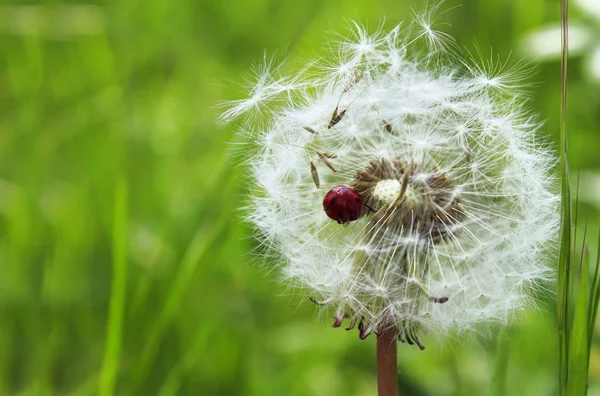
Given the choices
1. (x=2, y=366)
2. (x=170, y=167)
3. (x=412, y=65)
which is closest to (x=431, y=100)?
(x=412, y=65)

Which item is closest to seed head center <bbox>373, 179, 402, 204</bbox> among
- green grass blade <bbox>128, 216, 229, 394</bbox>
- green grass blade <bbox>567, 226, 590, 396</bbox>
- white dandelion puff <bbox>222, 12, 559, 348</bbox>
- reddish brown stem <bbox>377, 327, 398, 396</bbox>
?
white dandelion puff <bbox>222, 12, 559, 348</bbox>

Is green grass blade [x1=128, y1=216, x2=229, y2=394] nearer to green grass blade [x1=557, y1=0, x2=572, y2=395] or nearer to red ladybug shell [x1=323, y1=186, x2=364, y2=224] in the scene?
red ladybug shell [x1=323, y1=186, x2=364, y2=224]

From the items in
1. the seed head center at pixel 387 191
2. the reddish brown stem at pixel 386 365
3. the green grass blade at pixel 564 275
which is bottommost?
the reddish brown stem at pixel 386 365

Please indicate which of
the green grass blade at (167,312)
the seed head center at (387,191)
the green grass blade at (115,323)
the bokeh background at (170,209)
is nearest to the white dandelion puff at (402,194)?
the seed head center at (387,191)

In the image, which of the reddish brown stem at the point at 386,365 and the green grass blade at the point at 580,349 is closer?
the green grass blade at the point at 580,349

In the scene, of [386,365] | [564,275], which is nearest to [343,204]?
[386,365]

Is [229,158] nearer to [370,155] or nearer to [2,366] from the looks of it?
[370,155]

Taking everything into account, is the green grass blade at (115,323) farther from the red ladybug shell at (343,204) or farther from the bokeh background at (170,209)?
the red ladybug shell at (343,204)

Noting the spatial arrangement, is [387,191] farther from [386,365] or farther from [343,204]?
[386,365]
